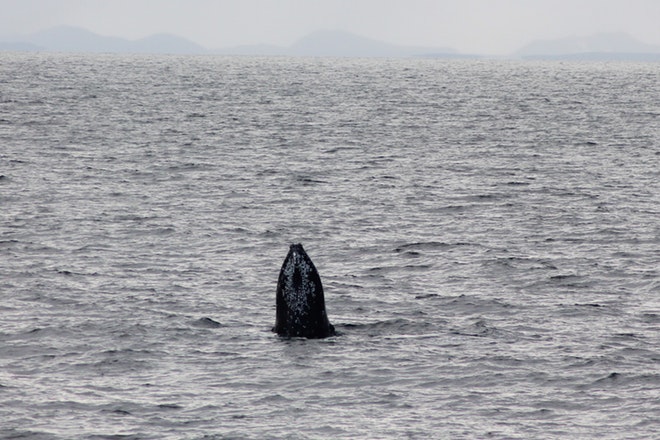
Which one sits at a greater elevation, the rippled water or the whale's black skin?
the whale's black skin

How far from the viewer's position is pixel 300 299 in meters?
24.3

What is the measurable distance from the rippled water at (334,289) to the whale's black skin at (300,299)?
0.51m

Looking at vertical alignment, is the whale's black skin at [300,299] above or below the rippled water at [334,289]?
above

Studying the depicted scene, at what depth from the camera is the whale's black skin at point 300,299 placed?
2422 centimetres

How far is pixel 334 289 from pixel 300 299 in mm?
5616

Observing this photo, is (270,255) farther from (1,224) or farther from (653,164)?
(653,164)

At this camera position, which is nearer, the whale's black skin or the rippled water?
the rippled water

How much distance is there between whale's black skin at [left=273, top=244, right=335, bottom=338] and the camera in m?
24.2

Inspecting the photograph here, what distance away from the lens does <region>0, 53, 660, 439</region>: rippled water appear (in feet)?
66.1

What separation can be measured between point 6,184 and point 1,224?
9.54 metres

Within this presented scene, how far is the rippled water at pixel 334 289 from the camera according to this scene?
2014 cm

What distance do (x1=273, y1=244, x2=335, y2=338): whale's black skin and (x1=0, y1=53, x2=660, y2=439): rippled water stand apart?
1.67 feet

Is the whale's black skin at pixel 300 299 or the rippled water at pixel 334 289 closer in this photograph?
the rippled water at pixel 334 289

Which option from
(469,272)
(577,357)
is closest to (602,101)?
(469,272)
